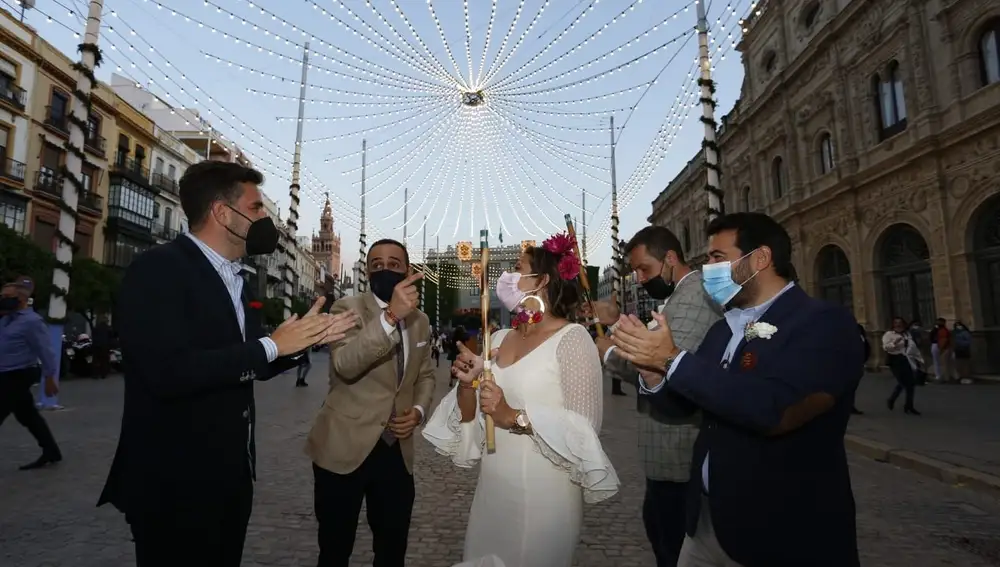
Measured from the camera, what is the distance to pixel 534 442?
241 centimetres

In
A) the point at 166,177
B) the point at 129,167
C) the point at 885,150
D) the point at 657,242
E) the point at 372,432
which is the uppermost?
the point at 166,177

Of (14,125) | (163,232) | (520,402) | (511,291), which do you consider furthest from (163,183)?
(520,402)

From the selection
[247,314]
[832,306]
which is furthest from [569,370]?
[247,314]

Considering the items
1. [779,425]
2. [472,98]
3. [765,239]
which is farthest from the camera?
[472,98]

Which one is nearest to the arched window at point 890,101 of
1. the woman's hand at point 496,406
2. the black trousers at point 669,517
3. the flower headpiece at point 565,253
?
the flower headpiece at point 565,253

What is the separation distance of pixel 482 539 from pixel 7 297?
715cm

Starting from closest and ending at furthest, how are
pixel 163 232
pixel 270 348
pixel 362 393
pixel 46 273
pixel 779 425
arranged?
pixel 779 425
pixel 270 348
pixel 362 393
pixel 46 273
pixel 163 232

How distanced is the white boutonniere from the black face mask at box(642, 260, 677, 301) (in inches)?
52.2

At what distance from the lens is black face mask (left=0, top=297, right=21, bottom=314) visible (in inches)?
246

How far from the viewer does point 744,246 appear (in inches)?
82.9

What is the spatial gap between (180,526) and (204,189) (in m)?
1.32

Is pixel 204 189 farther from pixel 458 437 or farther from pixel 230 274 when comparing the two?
pixel 458 437

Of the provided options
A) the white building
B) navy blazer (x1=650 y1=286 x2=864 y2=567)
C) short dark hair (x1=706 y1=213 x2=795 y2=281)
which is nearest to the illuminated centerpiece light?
short dark hair (x1=706 y1=213 x2=795 y2=281)

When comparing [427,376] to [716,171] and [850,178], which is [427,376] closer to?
[716,171]
